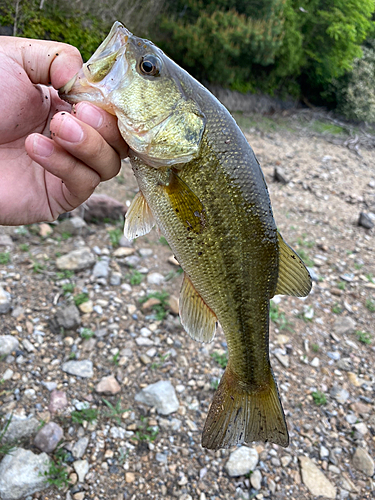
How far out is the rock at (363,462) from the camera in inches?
116

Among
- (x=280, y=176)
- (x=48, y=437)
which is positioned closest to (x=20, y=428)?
(x=48, y=437)

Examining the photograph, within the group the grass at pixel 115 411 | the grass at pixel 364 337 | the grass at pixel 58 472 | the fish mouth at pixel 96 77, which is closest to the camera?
the fish mouth at pixel 96 77

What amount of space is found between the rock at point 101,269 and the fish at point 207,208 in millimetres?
2197

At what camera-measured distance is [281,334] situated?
158 inches

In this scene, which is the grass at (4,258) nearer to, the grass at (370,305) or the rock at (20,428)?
the rock at (20,428)

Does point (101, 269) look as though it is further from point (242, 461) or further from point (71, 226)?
point (242, 461)

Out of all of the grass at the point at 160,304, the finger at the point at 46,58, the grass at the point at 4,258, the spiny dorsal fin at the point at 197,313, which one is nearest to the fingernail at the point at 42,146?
the finger at the point at 46,58

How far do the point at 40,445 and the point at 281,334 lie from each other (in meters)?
2.55

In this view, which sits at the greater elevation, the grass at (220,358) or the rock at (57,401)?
the grass at (220,358)

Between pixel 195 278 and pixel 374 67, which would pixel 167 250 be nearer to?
pixel 195 278

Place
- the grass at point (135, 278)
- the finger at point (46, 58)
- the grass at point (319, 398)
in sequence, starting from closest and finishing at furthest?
the finger at point (46, 58) < the grass at point (319, 398) < the grass at point (135, 278)

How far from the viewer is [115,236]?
14.7 feet

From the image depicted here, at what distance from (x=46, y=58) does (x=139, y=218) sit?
902 millimetres

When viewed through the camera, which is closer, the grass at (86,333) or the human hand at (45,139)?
the human hand at (45,139)
